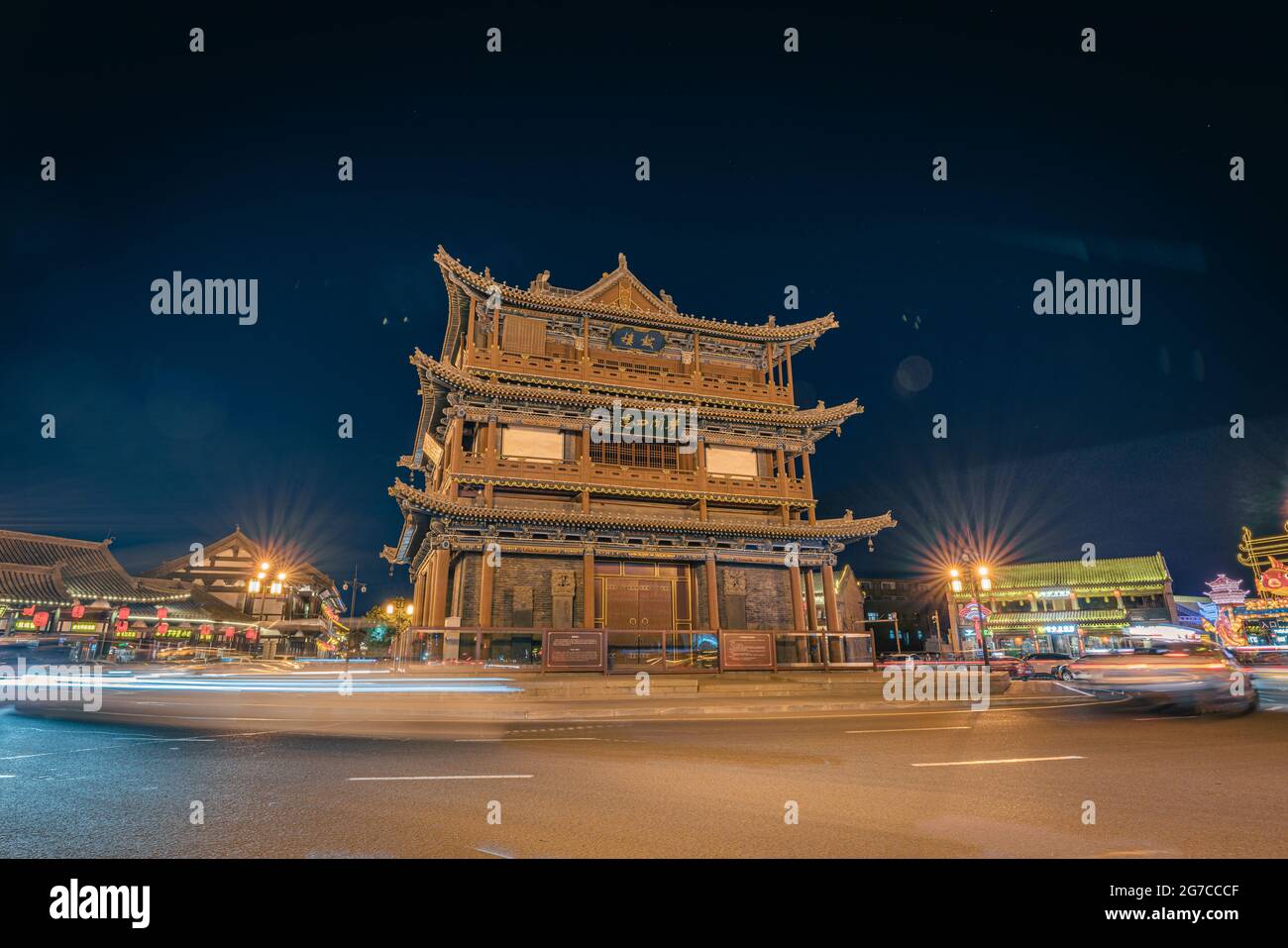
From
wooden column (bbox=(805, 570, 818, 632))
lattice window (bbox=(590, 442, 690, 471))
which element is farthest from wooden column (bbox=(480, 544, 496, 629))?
wooden column (bbox=(805, 570, 818, 632))

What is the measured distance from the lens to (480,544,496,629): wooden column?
22.0 metres

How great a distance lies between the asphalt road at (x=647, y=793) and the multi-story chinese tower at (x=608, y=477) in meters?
12.9

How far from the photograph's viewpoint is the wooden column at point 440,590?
22.2 m

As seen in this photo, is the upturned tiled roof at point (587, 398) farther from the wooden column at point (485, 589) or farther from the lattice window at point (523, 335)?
the wooden column at point (485, 589)

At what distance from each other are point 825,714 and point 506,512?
1402 cm

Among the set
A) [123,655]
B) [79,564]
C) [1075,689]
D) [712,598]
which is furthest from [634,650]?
[79,564]

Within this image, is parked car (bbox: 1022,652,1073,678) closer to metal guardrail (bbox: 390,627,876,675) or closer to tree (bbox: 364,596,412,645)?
metal guardrail (bbox: 390,627,876,675)

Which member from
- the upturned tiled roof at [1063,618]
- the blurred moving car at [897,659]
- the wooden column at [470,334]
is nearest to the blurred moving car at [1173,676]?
the blurred moving car at [897,659]

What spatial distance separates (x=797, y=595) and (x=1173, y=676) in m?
12.6

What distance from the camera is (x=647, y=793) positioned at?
564 cm

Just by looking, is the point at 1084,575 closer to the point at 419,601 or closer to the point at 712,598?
the point at 712,598

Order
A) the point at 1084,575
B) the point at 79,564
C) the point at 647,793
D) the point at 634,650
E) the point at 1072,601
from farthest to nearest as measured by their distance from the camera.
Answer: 1. the point at 1084,575
2. the point at 1072,601
3. the point at 79,564
4. the point at 634,650
5. the point at 647,793
